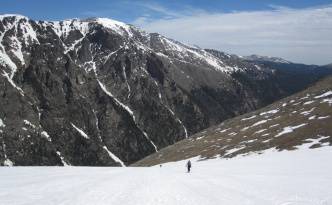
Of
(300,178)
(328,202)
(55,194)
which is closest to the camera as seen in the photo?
(328,202)

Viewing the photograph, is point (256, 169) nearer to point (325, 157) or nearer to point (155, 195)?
point (325, 157)

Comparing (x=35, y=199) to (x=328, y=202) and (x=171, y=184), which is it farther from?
(x=328, y=202)

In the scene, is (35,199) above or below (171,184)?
above

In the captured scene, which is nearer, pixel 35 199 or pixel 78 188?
pixel 35 199

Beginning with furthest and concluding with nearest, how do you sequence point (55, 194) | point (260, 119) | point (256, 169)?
point (260, 119) → point (256, 169) → point (55, 194)

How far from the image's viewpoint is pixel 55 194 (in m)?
30.0

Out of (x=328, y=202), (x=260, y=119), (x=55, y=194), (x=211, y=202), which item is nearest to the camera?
(x=328, y=202)

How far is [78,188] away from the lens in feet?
111

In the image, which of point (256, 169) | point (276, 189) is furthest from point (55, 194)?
point (256, 169)

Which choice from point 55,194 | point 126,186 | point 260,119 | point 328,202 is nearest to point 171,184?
point 126,186

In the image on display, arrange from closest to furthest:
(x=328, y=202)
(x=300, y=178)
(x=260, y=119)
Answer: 1. (x=328, y=202)
2. (x=300, y=178)
3. (x=260, y=119)

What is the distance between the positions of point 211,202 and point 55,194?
10.8 m

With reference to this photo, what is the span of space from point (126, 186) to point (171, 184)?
3.61 meters

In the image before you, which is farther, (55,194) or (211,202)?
(55,194)
